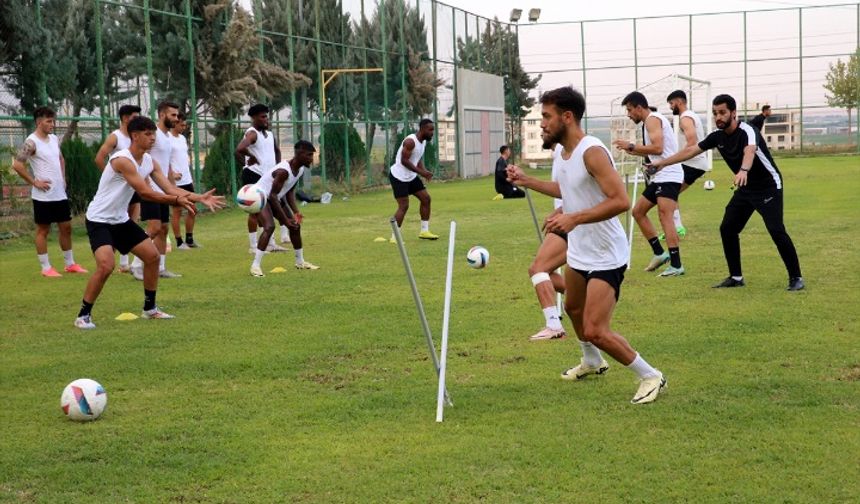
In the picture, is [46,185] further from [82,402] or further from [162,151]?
[82,402]

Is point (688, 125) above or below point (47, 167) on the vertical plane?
above

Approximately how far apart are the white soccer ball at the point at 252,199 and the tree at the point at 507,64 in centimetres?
3388

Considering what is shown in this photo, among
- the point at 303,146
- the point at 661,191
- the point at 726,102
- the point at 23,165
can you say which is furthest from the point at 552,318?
the point at 23,165

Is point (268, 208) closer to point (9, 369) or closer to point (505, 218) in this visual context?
point (9, 369)

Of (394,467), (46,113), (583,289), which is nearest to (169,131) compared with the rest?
Result: (46,113)

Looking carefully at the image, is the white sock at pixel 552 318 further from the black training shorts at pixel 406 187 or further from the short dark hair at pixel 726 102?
the black training shorts at pixel 406 187

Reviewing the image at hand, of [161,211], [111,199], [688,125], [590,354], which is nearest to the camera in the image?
[590,354]

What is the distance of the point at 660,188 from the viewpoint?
43.5ft

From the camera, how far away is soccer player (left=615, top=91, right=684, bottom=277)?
12562mm

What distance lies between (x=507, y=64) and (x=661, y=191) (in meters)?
39.3

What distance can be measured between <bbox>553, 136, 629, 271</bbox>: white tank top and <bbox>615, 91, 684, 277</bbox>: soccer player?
556 cm

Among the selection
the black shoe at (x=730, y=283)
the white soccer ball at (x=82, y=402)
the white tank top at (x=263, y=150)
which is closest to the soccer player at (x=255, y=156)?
the white tank top at (x=263, y=150)

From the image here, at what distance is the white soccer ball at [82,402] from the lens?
22.7 feet

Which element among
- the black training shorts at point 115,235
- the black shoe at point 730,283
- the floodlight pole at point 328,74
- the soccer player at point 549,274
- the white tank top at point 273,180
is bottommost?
the black shoe at point 730,283
